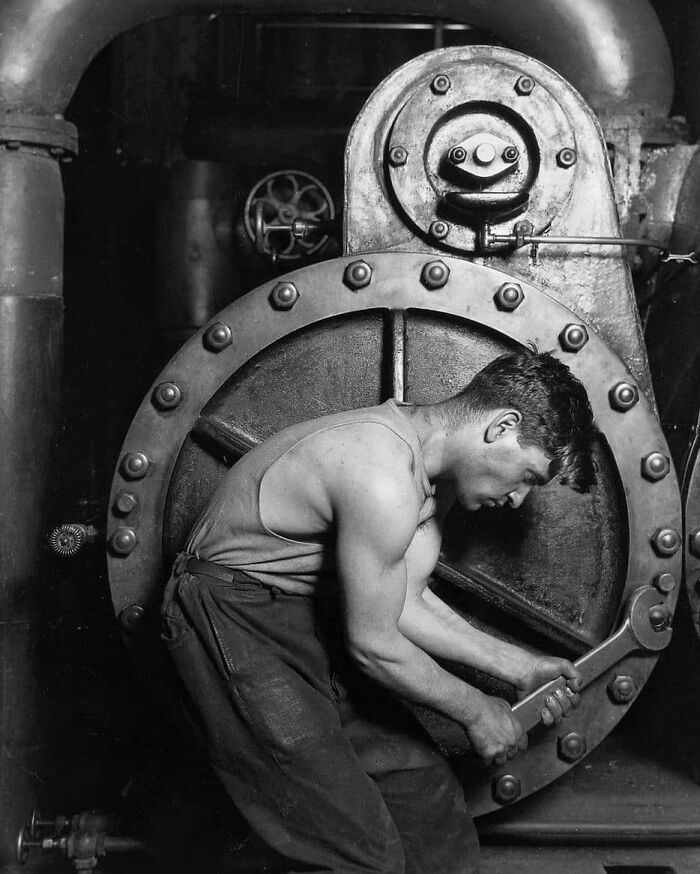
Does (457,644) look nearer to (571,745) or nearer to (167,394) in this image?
(571,745)

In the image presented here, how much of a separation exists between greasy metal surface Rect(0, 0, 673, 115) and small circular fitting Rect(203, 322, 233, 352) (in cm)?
72

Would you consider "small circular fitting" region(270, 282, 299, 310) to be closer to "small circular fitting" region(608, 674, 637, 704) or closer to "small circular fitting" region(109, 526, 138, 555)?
"small circular fitting" region(109, 526, 138, 555)

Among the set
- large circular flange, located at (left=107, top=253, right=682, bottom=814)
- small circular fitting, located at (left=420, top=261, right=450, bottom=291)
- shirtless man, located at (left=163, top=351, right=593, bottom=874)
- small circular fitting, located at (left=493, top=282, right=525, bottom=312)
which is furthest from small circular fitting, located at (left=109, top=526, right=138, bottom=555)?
small circular fitting, located at (left=493, top=282, right=525, bottom=312)

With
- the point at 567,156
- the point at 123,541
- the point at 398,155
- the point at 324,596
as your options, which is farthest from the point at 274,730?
the point at 567,156

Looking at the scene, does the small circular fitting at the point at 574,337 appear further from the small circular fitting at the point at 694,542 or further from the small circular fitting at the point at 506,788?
the small circular fitting at the point at 506,788

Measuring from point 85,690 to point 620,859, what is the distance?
5.27 feet

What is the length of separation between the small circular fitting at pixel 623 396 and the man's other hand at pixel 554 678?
0.54 meters

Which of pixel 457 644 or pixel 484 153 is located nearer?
pixel 457 644

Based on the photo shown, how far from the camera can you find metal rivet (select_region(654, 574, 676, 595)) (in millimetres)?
1977

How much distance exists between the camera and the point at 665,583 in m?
1.98

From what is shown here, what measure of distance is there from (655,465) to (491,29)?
1151mm

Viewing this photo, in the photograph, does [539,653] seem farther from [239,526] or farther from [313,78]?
[313,78]

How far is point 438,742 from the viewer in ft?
6.58

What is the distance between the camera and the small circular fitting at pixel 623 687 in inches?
78.7
